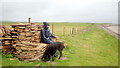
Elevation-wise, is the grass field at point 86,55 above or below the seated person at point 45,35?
below

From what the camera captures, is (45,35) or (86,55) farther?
(86,55)

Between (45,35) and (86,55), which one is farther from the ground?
(45,35)

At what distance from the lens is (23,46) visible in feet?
23.2

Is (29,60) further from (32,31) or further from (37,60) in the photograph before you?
(32,31)

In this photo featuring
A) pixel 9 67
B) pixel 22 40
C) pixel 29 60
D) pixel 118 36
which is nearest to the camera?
pixel 9 67

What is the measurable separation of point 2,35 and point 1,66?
3.12 metres

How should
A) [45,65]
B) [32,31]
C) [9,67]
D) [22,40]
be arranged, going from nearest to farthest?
1. [9,67]
2. [45,65]
3. [22,40]
4. [32,31]

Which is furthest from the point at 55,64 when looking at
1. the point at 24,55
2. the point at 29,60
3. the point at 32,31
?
the point at 32,31

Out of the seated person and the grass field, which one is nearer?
the grass field

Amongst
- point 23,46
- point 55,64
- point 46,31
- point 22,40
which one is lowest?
point 55,64

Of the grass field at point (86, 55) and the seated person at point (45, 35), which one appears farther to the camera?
the seated person at point (45, 35)

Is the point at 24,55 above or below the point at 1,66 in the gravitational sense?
above

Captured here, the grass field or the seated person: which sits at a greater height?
the seated person

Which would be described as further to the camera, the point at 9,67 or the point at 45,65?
the point at 45,65
